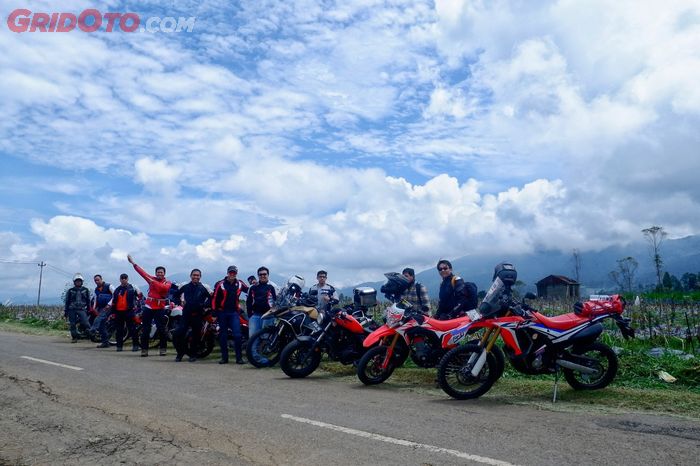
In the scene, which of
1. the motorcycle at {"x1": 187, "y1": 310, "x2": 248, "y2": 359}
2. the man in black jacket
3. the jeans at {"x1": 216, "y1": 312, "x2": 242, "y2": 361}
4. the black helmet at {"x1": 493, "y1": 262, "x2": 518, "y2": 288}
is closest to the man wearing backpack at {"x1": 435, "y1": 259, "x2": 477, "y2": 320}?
the black helmet at {"x1": 493, "y1": 262, "x2": 518, "y2": 288}

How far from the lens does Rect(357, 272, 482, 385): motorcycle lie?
902 cm

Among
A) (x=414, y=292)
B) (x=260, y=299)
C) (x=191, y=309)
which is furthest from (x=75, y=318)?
(x=414, y=292)

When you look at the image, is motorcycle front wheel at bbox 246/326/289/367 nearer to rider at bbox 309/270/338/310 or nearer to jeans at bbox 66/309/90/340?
rider at bbox 309/270/338/310

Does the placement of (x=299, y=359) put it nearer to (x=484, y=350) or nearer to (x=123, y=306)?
(x=484, y=350)

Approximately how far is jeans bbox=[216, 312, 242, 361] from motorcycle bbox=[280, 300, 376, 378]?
246 centimetres

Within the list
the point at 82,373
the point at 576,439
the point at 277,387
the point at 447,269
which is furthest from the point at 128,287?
the point at 576,439

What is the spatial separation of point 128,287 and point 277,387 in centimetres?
728

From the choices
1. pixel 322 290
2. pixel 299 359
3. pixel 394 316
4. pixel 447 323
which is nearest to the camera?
pixel 447 323

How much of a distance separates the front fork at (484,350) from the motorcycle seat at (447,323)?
0.78m

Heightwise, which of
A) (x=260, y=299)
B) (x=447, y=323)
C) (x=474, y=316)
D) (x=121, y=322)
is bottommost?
(x=121, y=322)

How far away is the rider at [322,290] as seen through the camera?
1115 centimetres

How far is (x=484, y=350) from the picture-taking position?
7.77 metres

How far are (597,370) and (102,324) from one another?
1265 cm

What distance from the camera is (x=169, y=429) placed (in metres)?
6.11
